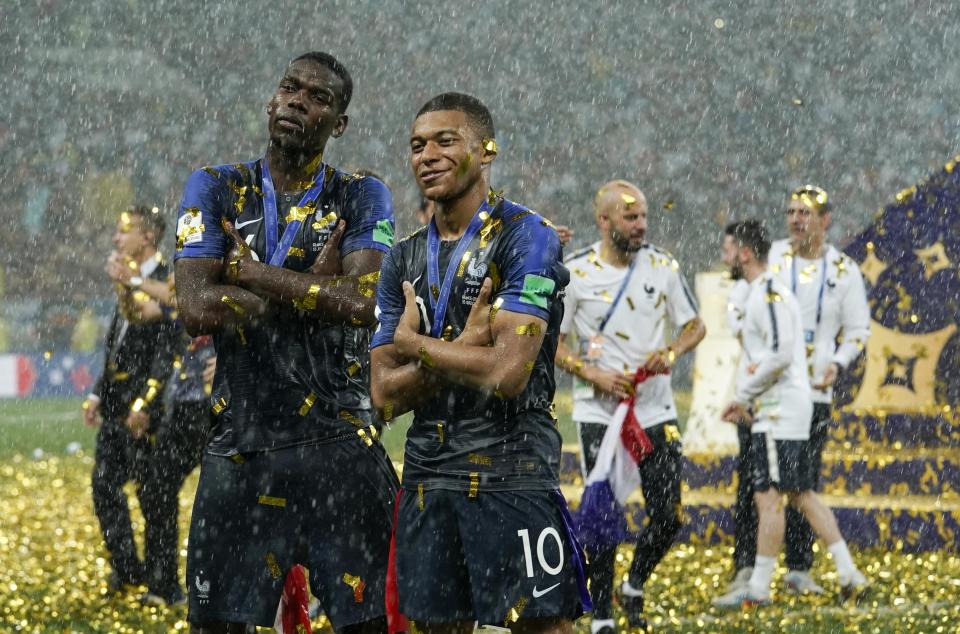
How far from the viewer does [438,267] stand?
4234 mm

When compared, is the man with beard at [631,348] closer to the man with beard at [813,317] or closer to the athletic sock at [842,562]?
the man with beard at [813,317]

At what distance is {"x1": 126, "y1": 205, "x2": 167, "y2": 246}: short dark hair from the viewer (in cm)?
845

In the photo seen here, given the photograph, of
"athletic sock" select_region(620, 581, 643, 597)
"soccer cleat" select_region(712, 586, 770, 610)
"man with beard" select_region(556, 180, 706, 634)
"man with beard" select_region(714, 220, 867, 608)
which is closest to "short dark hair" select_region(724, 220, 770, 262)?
"man with beard" select_region(714, 220, 867, 608)

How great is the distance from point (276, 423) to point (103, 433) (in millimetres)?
4079

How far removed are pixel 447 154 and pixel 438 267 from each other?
1.03 ft

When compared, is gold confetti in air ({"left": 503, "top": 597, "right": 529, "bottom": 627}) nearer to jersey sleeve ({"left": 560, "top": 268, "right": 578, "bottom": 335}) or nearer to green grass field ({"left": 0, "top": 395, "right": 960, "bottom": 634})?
green grass field ({"left": 0, "top": 395, "right": 960, "bottom": 634})

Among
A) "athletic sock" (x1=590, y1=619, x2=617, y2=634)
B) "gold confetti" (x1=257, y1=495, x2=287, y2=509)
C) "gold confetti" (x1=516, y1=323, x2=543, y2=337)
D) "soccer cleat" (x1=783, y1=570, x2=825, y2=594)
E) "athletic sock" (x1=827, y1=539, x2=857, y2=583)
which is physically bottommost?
"athletic sock" (x1=590, y1=619, x2=617, y2=634)

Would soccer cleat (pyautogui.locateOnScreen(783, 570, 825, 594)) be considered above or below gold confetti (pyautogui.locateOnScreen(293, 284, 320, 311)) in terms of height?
below

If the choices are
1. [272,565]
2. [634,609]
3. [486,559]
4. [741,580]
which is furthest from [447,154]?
[741,580]

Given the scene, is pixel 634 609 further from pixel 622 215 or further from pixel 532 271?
pixel 532 271

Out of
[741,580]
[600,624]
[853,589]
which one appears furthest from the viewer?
[741,580]

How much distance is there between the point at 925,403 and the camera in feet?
39.1

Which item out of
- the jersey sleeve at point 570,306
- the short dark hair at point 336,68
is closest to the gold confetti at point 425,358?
the short dark hair at point 336,68

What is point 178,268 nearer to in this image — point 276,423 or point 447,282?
point 276,423
